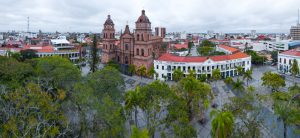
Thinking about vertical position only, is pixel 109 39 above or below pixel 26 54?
above

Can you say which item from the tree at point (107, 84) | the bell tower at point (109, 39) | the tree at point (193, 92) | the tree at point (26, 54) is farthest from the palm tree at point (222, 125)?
the tree at point (26, 54)

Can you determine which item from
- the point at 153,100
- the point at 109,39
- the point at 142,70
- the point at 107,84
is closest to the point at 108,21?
the point at 109,39

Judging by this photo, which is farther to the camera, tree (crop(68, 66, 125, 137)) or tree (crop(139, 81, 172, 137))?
tree (crop(139, 81, 172, 137))

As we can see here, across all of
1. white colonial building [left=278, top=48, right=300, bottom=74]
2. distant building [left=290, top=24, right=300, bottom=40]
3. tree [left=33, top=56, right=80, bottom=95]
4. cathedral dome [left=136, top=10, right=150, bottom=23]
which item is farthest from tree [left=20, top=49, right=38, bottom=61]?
distant building [left=290, top=24, right=300, bottom=40]

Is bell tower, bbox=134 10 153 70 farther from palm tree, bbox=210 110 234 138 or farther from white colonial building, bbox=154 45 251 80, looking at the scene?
palm tree, bbox=210 110 234 138

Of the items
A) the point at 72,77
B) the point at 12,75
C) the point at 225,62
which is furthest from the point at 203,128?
the point at 225,62

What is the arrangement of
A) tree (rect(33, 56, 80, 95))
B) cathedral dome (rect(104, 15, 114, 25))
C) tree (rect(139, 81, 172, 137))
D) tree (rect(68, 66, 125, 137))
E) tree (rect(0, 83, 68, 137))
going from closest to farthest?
tree (rect(0, 83, 68, 137)) < tree (rect(68, 66, 125, 137)) < tree (rect(139, 81, 172, 137)) < tree (rect(33, 56, 80, 95)) < cathedral dome (rect(104, 15, 114, 25))

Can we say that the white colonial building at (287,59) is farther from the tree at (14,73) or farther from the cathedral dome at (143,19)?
the tree at (14,73)

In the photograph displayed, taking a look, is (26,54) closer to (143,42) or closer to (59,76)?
(143,42)

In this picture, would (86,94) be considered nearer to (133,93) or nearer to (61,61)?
(133,93)
